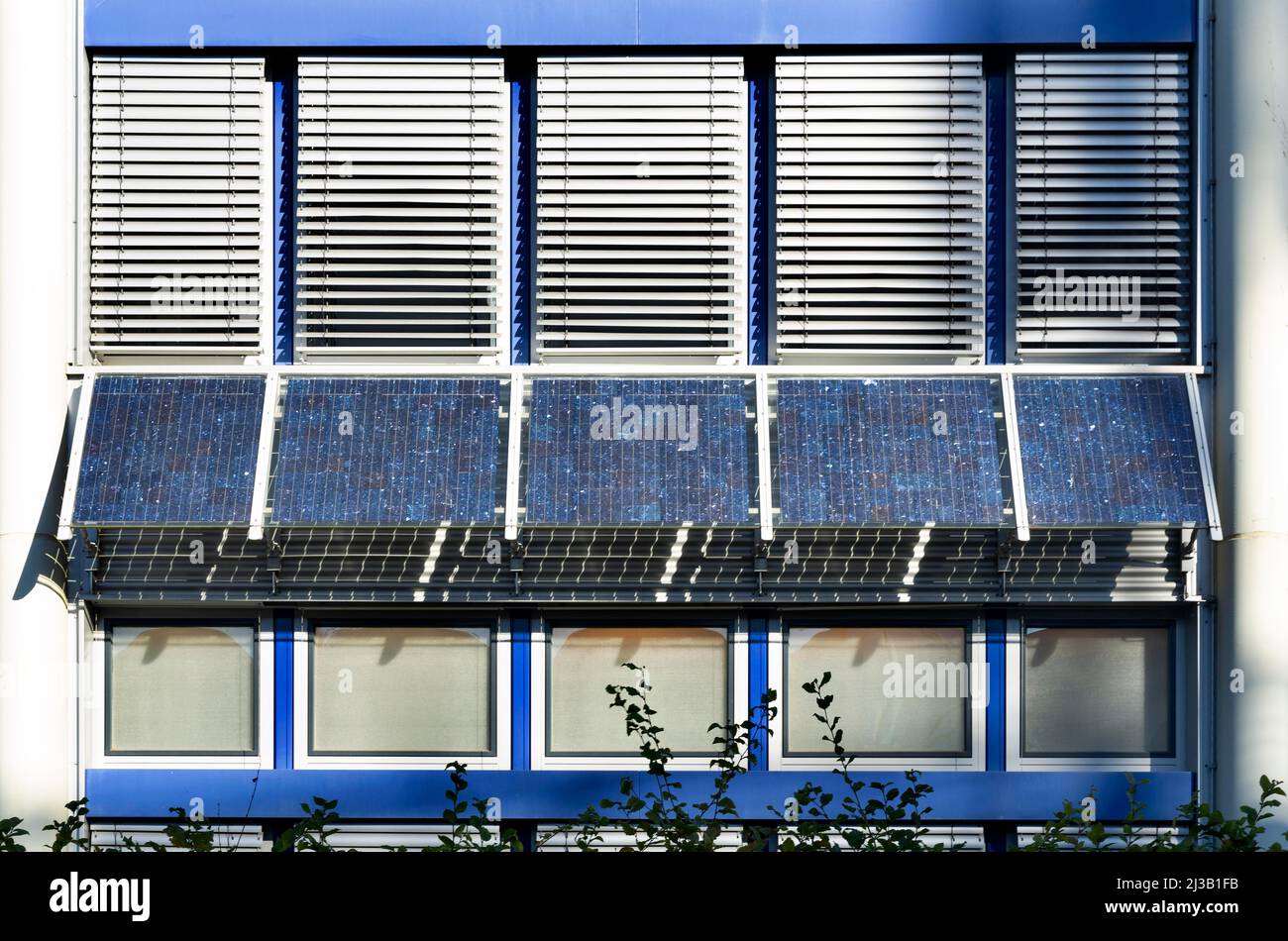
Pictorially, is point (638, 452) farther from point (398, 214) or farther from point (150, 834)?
point (150, 834)

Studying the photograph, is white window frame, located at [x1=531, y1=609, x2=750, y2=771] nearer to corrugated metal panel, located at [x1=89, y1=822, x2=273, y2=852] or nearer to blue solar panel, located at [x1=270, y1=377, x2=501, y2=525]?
blue solar panel, located at [x1=270, y1=377, x2=501, y2=525]

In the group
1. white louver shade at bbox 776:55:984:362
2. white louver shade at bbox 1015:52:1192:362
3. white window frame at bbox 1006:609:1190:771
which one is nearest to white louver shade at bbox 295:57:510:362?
white louver shade at bbox 776:55:984:362

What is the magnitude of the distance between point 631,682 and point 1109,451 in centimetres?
315

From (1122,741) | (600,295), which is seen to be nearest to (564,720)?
(600,295)

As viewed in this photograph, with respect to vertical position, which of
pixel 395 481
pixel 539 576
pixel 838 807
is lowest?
pixel 838 807

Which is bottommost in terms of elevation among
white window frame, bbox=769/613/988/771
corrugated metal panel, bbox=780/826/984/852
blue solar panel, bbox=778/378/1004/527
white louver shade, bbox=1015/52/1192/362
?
corrugated metal panel, bbox=780/826/984/852

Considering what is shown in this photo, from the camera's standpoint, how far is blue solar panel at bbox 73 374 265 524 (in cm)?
852

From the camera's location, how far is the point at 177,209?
898 centimetres

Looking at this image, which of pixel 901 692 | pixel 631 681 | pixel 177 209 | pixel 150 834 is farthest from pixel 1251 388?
pixel 150 834

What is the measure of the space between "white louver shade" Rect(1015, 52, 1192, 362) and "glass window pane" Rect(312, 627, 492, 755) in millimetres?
3913

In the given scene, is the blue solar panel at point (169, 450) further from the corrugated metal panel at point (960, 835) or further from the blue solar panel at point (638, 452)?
the corrugated metal panel at point (960, 835)

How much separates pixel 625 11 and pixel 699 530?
3.20 metres
